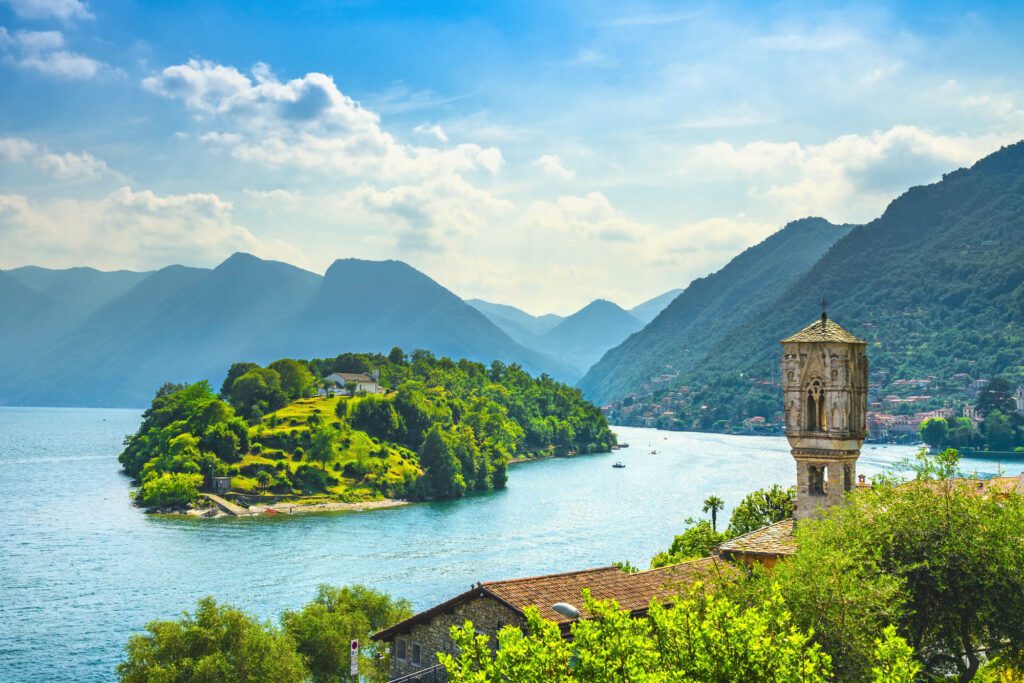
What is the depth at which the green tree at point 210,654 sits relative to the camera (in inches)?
1519

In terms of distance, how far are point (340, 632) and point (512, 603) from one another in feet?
54.2

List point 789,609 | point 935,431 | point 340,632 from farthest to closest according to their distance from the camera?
point 935,431, point 340,632, point 789,609

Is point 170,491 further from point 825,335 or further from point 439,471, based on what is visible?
point 825,335

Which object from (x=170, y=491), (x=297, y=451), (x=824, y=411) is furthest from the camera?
(x=297, y=451)

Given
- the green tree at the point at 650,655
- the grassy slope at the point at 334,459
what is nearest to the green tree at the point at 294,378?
the grassy slope at the point at 334,459

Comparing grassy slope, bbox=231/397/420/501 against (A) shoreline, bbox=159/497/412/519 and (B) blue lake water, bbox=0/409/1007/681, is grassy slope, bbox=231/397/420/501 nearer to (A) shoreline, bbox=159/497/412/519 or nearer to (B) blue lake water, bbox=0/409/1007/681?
(A) shoreline, bbox=159/497/412/519

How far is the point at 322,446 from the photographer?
427 ft

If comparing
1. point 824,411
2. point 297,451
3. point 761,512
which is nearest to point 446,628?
point 824,411

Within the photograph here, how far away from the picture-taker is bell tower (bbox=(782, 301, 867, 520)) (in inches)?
1437

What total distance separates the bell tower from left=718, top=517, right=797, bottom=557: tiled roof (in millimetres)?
1063

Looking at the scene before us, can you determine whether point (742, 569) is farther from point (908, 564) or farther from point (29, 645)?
point (29, 645)

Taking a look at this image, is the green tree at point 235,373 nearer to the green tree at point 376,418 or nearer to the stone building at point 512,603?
the green tree at point 376,418

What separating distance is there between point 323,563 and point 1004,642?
2445 inches

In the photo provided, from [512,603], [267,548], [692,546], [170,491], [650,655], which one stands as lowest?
[267,548]
